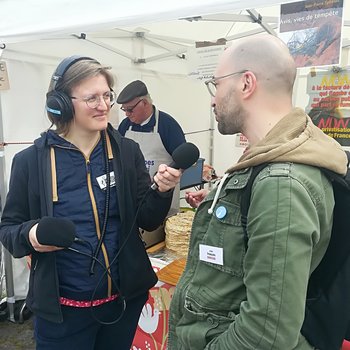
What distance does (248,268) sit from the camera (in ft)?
2.44

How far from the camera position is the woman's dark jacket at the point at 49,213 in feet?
3.85

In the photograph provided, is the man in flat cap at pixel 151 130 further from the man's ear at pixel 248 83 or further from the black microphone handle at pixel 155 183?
the man's ear at pixel 248 83

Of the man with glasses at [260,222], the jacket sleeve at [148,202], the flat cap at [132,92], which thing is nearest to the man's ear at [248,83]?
the man with glasses at [260,222]

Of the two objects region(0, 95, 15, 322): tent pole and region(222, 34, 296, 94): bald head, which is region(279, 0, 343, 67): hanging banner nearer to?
region(222, 34, 296, 94): bald head

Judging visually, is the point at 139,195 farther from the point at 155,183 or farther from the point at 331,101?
the point at 331,101

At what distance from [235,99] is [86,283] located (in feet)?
2.56

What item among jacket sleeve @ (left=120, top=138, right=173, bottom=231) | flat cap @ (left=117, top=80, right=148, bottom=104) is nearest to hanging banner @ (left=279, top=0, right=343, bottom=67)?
jacket sleeve @ (left=120, top=138, right=173, bottom=231)

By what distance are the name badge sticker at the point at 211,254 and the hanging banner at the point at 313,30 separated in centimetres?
81

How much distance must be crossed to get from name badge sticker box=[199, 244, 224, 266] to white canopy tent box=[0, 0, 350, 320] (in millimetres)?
793

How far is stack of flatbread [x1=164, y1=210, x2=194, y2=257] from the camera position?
6.11 feet

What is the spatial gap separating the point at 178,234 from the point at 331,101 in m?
1.38

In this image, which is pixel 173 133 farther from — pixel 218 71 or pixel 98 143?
pixel 218 71

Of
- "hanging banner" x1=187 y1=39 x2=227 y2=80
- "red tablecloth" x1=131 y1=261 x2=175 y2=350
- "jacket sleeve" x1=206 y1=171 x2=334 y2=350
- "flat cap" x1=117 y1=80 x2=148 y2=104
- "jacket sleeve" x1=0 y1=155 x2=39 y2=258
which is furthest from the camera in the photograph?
"flat cap" x1=117 y1=80 x2=148 y2=104

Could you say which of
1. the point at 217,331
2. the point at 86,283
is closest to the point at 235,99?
the point at 217,331
